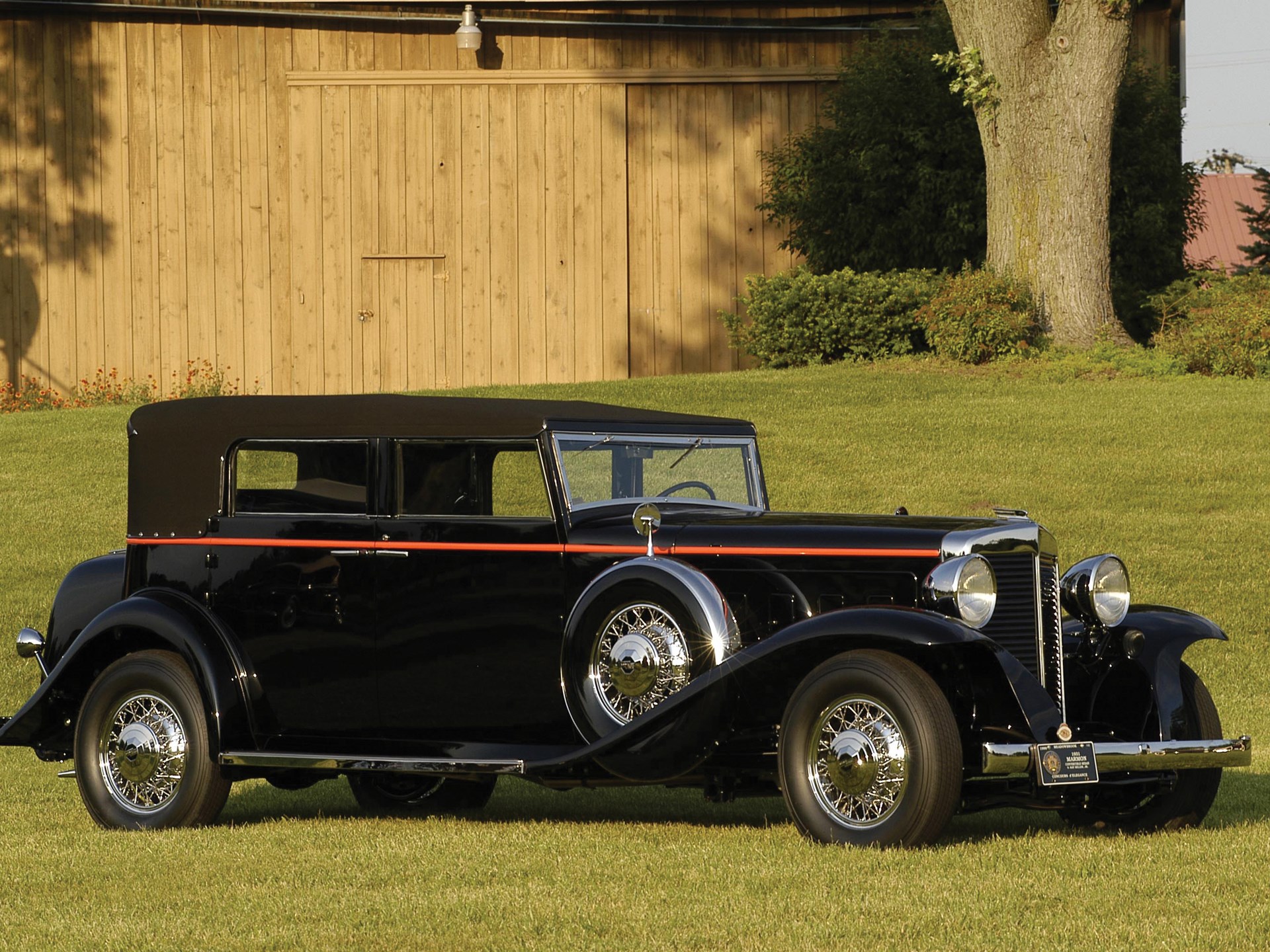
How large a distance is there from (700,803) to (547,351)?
44.5 ft

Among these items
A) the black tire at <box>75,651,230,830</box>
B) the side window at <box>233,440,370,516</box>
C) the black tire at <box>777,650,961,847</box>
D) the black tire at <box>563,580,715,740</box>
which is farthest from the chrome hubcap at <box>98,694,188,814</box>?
the black tire at <box>777,650,961,847</box>

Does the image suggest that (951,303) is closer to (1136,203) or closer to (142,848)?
(1136,203)

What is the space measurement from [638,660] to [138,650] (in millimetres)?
2304

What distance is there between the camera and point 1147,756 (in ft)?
19.5

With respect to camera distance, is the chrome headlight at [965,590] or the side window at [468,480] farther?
the side window at [468,480]

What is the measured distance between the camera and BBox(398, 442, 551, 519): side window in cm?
691

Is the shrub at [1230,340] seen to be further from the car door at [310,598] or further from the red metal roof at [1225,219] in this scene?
Answer: the red metal roof at [1225,219]

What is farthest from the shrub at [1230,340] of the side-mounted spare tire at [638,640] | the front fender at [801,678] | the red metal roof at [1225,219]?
the red metal roof at [1225,219]

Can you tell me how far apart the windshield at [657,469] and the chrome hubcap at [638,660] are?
24.3 inches

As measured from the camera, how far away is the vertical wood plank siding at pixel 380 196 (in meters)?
20.4

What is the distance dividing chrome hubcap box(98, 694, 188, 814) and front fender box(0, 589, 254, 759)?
23cm

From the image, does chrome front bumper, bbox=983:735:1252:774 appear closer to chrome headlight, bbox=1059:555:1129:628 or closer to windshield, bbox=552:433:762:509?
chrome headlight, bbox=1059:555:1129:628

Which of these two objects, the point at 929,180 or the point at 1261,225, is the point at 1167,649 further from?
the point at 1261,225

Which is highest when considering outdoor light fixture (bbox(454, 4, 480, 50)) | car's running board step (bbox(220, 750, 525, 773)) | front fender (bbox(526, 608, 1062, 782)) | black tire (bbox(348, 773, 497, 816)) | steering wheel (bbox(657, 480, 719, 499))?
outdoor light fixture (bbox(454, 4, 480, 50))
